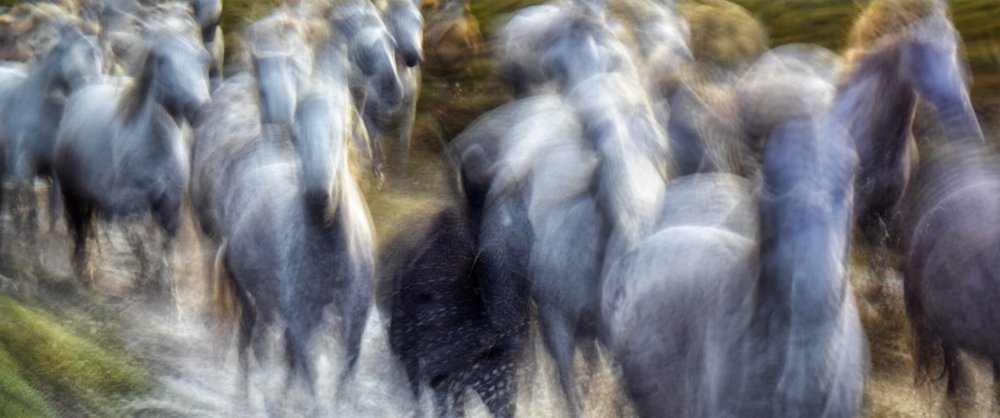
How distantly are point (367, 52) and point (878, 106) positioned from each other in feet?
17.9

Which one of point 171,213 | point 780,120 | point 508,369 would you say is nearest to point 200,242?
point 171,213

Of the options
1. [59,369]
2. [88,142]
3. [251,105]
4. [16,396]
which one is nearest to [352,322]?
[16,396]

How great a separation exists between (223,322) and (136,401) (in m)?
0.75

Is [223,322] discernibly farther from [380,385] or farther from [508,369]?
[508,369]

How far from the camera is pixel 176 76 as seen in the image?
798 centimetres

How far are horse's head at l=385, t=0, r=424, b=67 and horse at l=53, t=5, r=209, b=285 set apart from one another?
11.3 ft

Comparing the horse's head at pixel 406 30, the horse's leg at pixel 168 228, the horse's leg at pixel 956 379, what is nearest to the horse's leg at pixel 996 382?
the horse's leg at pixel 956 379

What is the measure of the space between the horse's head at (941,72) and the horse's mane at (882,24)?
0.21 feet

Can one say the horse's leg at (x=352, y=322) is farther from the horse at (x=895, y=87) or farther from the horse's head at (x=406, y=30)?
the horse's head at (x=406, y=30)

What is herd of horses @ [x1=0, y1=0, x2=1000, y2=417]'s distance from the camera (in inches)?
157

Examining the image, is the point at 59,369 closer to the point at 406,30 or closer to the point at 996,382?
the point at 996,382

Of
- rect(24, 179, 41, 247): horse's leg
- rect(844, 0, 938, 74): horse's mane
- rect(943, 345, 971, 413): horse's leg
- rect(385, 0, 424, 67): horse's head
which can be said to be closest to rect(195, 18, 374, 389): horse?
rect(844, 0, 938, 74): horse's mane

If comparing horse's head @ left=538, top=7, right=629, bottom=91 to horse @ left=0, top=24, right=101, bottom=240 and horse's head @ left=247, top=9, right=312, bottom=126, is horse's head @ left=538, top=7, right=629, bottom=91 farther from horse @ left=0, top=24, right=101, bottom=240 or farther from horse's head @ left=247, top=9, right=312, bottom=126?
horse @ left=0, top=24, right=101, bottom=240

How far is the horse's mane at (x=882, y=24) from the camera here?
17.8 ft
